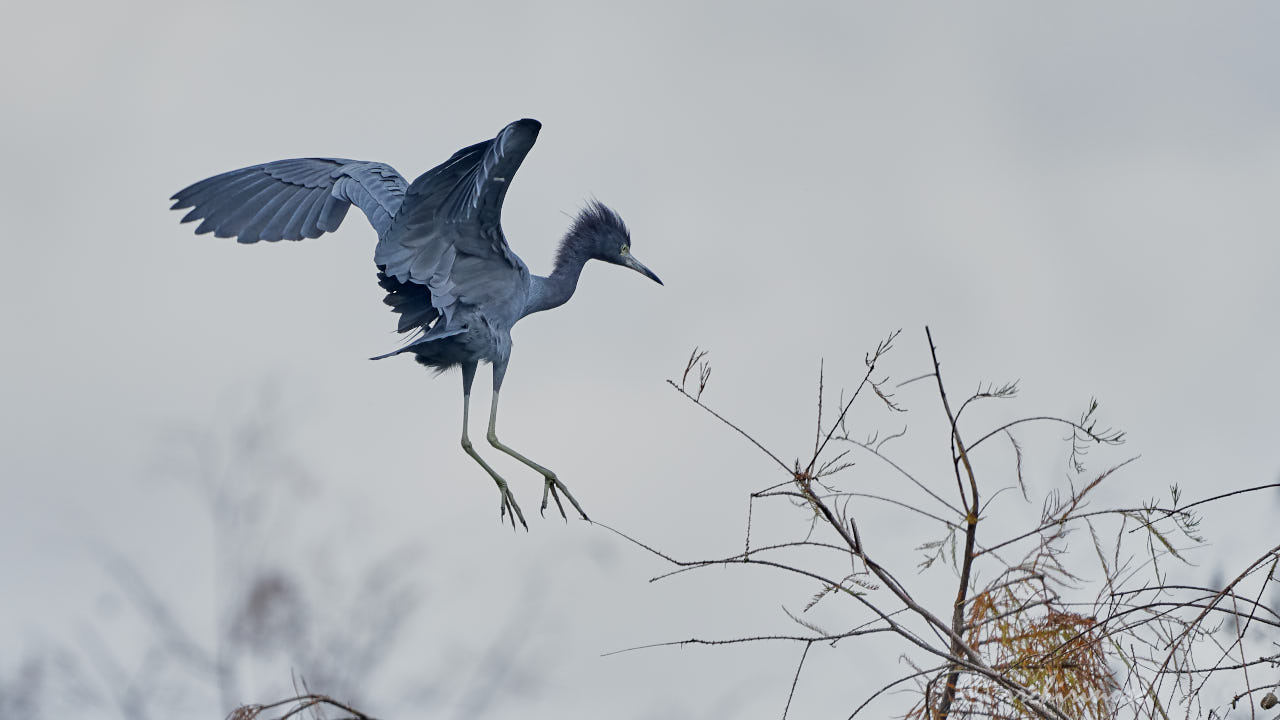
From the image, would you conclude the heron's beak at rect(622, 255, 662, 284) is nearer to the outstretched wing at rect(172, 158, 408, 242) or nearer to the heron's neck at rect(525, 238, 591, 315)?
the heron's neck at rect(525, 238, 591, 315)

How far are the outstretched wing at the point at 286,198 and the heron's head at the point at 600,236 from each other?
1037 millimetres

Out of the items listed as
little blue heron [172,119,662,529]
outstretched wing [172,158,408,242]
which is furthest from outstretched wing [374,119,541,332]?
outstretched wing [172,158,408,242]

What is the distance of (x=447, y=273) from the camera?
5.91 metres

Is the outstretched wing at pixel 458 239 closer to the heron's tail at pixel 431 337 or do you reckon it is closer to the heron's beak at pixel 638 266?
the heron's tail at pixel 431 337

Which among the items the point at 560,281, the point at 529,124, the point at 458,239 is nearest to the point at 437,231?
the point at 458,239

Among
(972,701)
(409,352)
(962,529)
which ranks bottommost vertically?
(972,701)

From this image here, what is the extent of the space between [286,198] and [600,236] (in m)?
1.67

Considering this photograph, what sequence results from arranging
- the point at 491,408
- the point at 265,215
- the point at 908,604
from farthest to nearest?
the point at 265,215
the point at 491,408
the point at 908,604

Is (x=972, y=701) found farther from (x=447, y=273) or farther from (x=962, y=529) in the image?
(x=447, y=273)

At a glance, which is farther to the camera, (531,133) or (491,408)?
(491,408)

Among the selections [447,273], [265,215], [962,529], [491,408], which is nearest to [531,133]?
[447,273]

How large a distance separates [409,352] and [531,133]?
1.07m

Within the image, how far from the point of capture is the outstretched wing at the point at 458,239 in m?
5.59

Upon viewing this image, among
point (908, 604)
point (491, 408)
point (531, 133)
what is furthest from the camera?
point (491, 408)
